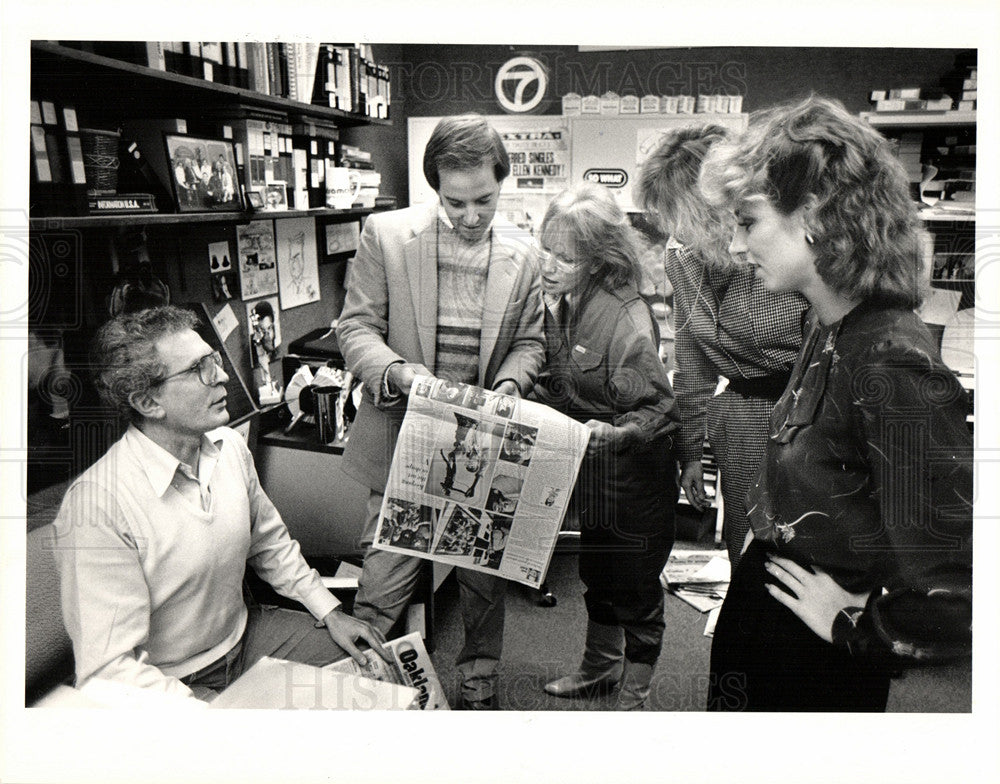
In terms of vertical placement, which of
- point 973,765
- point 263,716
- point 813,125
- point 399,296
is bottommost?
point 973,765

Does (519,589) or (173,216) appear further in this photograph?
(519,589)

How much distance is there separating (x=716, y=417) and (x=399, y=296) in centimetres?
71

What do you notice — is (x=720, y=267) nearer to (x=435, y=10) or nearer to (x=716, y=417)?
(x=716, y=417)

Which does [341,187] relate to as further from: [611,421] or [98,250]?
[611,421]

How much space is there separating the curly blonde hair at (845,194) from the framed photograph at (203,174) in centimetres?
105

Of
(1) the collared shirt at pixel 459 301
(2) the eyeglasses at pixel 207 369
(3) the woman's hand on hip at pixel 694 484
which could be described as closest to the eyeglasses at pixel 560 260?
(1) the collared shirt at pixel 459 301

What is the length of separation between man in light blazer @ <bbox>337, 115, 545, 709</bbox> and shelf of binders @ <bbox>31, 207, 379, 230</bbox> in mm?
150

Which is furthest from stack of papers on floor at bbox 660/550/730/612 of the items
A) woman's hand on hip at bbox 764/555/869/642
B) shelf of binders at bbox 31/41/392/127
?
shelf of binders at bbox 31/41/392/127

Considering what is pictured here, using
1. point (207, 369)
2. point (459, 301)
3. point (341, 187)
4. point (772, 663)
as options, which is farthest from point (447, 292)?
point (772, 663)

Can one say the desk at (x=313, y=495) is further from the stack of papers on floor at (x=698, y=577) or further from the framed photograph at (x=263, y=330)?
the stack of papers on floor at (x=698, y=577)

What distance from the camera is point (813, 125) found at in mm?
1553

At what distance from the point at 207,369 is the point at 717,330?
1050 millimetres

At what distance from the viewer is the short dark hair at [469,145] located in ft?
5.38

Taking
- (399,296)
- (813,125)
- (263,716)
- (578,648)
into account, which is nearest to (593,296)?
(399,296)
